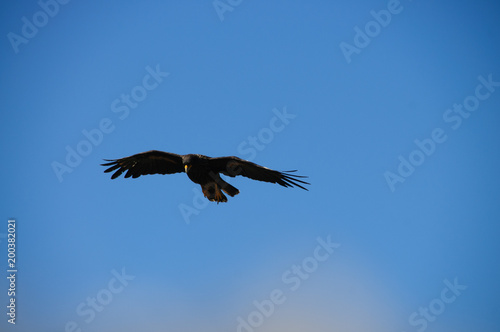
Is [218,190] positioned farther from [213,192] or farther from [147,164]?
[147,164]

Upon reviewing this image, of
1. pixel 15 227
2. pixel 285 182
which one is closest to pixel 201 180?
pixel 285 182

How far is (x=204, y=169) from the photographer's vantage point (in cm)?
1930

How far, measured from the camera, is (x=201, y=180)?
64.1 ft

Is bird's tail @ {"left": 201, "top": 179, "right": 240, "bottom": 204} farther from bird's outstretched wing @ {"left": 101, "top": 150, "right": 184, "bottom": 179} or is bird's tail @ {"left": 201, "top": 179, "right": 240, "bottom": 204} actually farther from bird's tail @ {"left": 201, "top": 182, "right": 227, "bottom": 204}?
bird's outstretched wing @ {"left": 101, "top": 150, "right": 184, "bottom": 179}

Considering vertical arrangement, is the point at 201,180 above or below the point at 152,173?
below

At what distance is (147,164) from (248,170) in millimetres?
3451

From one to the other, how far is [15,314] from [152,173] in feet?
20.8

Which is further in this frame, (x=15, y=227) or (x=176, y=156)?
(x=15, y=227)

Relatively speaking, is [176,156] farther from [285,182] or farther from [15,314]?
[15,314]

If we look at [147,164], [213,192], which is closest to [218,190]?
[213,192]

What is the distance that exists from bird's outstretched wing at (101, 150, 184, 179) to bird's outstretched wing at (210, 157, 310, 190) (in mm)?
1607

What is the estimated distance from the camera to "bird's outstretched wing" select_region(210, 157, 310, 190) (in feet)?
62.5

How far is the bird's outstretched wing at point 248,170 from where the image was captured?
1906 centimetres

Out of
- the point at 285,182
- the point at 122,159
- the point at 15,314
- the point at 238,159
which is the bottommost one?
the point at 285,182
